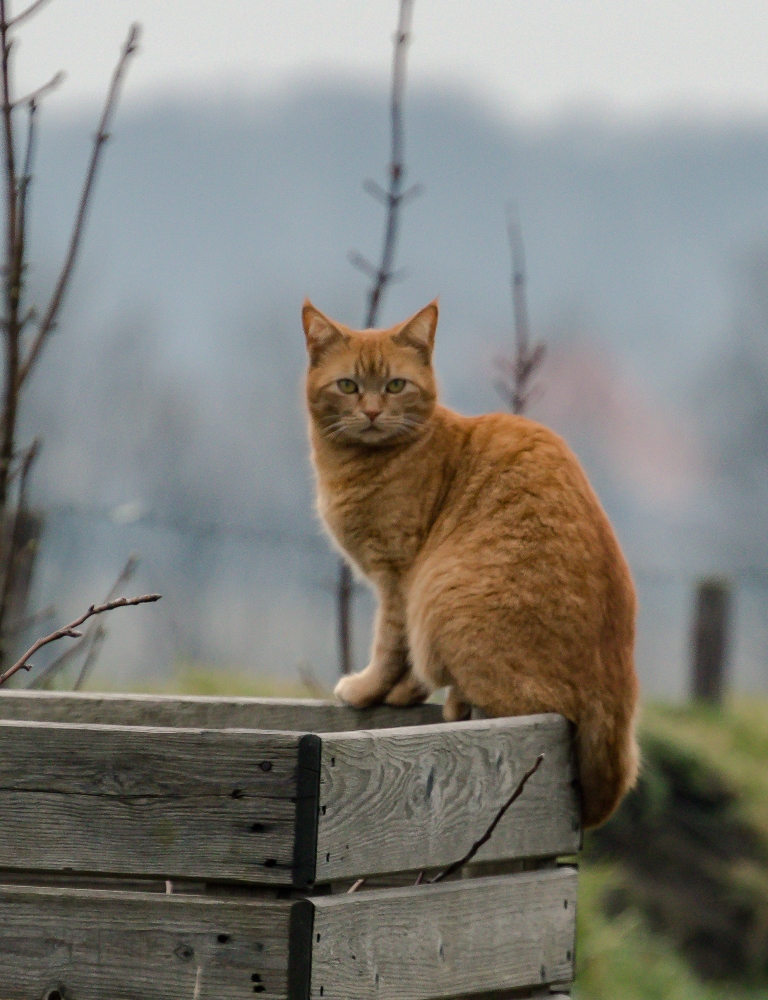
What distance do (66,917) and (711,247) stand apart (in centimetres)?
Result: 4935

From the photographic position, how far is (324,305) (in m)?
24.5

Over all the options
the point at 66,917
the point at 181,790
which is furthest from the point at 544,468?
the point at 66,917

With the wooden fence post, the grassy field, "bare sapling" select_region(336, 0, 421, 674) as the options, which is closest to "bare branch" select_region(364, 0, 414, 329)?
"bare sapling" select_region(336, 0, 421, 674)

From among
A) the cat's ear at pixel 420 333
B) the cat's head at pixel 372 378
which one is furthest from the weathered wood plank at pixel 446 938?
the cat's ear at pixel 420 333

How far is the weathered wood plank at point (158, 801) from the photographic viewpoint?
5.45 ft

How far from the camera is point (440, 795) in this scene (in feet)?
6.32

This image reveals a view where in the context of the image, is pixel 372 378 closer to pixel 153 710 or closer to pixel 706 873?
pixel 153 710

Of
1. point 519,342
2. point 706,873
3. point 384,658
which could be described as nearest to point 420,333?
point 519,342

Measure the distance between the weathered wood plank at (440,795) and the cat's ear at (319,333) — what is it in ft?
3.23

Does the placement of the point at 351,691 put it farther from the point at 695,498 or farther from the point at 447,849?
the point at 695,498

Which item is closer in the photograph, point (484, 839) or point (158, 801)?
point (158, 801)

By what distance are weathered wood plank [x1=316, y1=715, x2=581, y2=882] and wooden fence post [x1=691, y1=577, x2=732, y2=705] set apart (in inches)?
212

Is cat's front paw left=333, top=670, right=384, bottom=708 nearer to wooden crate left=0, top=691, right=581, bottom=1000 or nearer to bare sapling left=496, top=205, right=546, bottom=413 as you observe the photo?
wooden crate left=0, top=691, right=581, bottom=1000

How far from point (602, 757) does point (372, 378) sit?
0.93m
